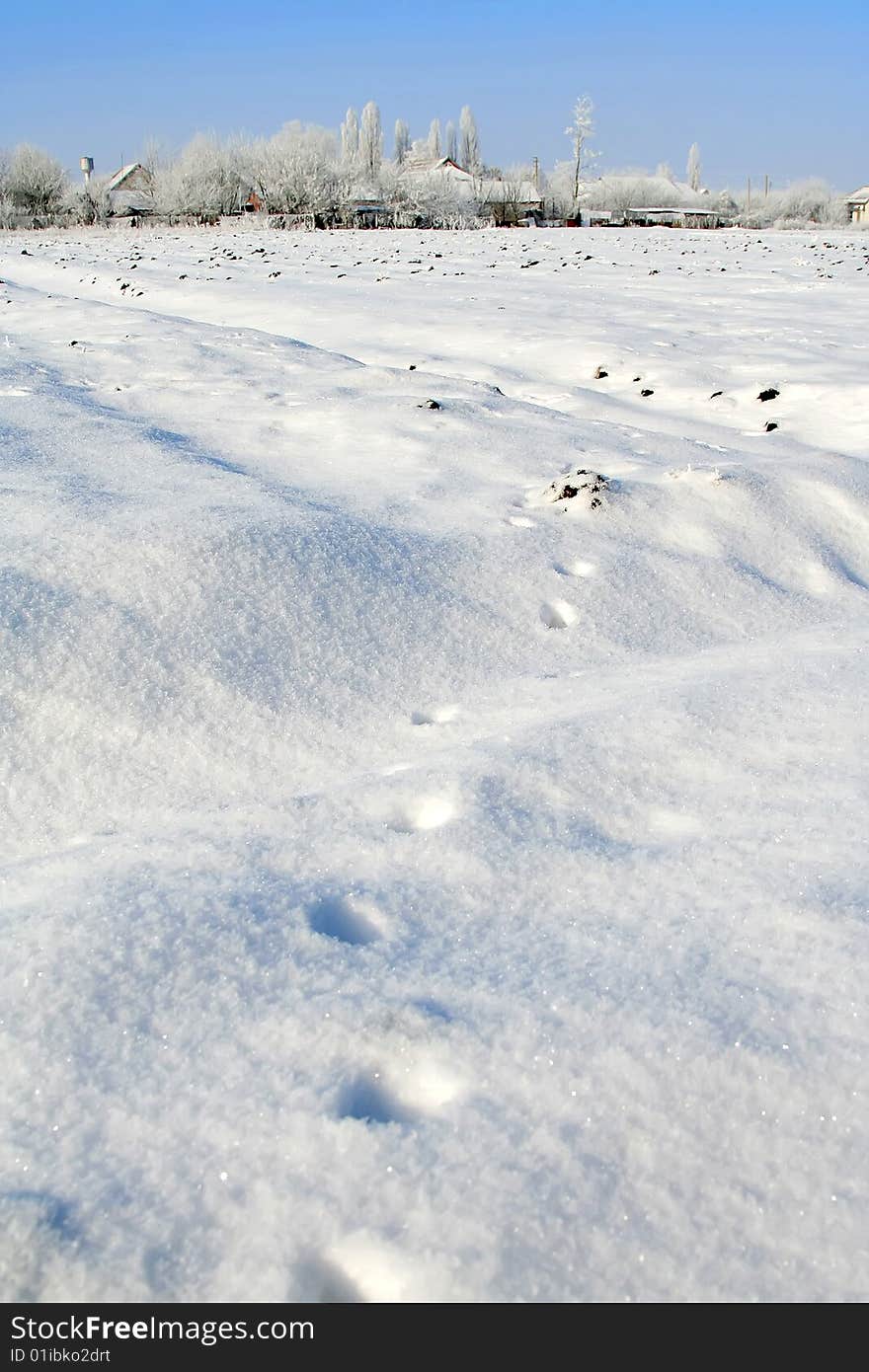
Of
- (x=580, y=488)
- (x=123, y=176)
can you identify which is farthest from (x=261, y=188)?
(x=580, y=488)

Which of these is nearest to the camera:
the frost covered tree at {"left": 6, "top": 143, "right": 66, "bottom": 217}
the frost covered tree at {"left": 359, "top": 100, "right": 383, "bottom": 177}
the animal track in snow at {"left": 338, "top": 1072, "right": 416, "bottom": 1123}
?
the animal track in snow at {"left": 338, "top": 1072, "right": 416, "bottom": 1123}

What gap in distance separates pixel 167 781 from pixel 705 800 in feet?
3.71

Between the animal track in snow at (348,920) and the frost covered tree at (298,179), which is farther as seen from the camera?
the frost covered tree at (298,179)

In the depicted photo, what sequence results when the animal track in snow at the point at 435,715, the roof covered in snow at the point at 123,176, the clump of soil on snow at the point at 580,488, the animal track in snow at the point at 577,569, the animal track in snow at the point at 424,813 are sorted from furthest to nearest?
1. the roof covered in snow at the point at 123,176
2. the clump of soil on snow at the point at 580,488
3. the animal track in snow at the point at 577,569
4. the animal track in snow at the point at 435,715
5. the animal track in snow at the point at 424,813

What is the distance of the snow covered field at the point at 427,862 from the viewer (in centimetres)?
103

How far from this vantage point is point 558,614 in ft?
9.20

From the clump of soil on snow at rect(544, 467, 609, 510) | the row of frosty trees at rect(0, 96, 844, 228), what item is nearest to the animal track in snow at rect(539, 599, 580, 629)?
the clump of soil on snow at rect(544, 467, 609, 510)

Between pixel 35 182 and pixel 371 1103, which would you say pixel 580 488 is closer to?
pixel 371 1103

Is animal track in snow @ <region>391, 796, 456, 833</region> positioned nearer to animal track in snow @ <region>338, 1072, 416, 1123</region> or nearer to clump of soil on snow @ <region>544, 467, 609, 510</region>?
animal track in snow @ <region>338, 1072, 416, 1123</region>

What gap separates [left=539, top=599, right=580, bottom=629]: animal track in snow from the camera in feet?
9.08

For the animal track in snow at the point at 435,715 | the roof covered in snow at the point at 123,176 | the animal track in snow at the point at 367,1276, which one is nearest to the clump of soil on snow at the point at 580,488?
the animal track in snow at the point at 435,715

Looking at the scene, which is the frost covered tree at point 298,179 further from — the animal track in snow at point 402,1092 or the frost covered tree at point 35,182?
the animal track in snow at point 402,1092

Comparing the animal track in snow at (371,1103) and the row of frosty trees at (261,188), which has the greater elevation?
the row of frosty trees at (261,188)

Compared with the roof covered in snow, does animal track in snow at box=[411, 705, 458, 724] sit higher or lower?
lower
